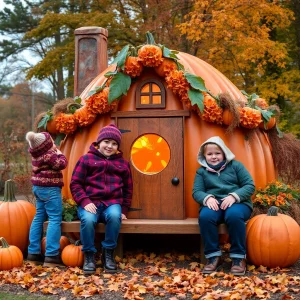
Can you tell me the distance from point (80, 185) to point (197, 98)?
1.57 m

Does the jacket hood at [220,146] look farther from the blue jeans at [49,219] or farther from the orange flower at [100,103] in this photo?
the blue jeans at [49,219]

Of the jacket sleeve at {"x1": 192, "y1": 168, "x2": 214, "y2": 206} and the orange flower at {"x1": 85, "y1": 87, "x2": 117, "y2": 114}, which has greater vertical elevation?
the orange flower at {"x1": 85, "y1": 87, "x2": 117, "y2": 114}

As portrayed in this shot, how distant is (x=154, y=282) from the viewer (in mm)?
4445

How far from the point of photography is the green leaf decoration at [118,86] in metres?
5.50

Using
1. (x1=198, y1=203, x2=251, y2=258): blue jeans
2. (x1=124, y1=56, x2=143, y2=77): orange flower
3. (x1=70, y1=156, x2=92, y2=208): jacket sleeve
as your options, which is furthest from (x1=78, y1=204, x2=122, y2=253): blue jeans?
(x1=124, y1=56, x2=143, y2=77): orange flower

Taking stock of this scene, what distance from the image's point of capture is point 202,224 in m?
4.87

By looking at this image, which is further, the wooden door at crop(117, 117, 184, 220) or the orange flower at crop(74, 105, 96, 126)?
the orange flower at crop(74, 105, 96, 126)

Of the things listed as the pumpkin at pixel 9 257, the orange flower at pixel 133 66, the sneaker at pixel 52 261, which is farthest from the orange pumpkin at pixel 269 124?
the pumpkin at pixel 9 257

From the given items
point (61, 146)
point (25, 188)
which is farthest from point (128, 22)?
point (61, 146)

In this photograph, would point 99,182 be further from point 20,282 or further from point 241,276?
point 241,276

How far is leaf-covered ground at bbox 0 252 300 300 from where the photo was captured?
161 inches

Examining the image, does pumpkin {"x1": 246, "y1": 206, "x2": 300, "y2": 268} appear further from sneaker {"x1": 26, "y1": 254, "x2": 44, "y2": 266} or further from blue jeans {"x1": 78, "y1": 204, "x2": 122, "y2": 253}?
sneaker {"x1": 26, "y1": 254, "x2": 44, "y2": 266}

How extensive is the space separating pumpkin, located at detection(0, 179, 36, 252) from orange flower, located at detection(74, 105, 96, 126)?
1073 millimetres

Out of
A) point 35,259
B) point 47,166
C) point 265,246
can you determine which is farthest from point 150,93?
point 35,259
